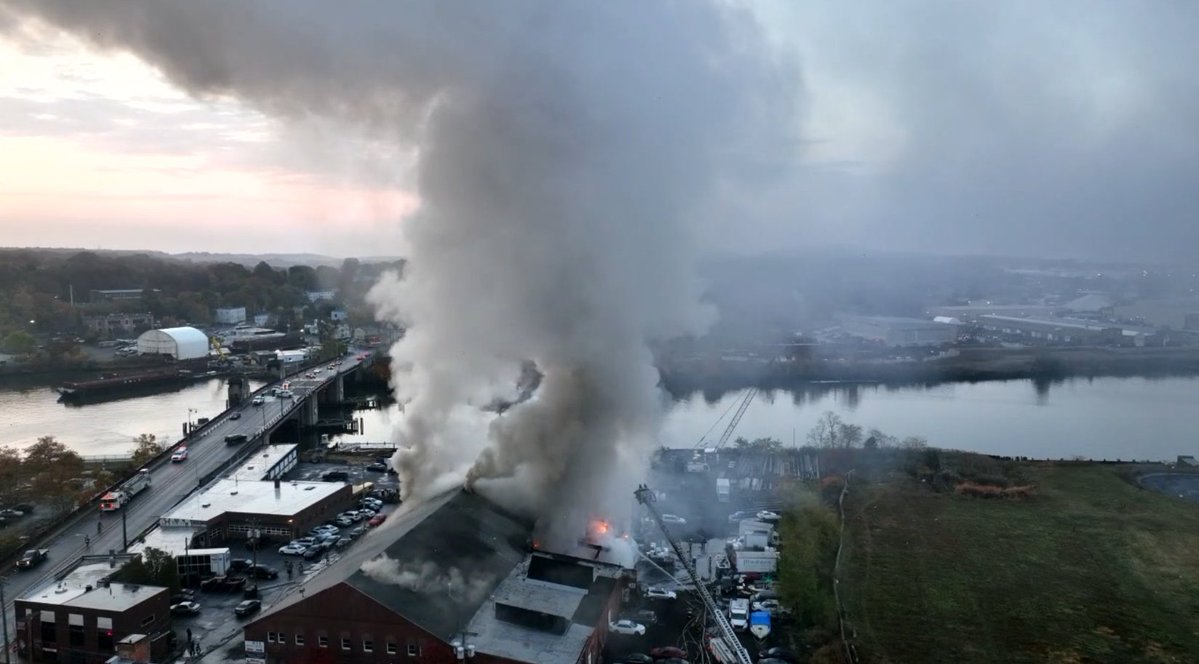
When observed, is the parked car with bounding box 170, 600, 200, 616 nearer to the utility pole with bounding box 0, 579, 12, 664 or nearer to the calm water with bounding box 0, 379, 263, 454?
the utility pole with bounding box 0, 579, 12, 664

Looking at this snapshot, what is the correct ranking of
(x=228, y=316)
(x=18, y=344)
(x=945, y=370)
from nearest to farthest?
1. (x=18, y=344)
2. (x=945, y=370)
3. (x=228, y=316)

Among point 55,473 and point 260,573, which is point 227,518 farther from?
point 55,473

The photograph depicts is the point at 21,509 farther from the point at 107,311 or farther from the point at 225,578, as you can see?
the point at 107,311

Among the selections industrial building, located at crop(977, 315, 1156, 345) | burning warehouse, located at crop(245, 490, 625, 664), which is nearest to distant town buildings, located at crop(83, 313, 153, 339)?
burning warehouse, located at crop(245, 490, 625, 664)

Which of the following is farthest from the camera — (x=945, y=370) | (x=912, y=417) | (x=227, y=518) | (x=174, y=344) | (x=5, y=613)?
(x=945, y=370)

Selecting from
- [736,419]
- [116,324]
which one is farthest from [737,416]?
[116,324]

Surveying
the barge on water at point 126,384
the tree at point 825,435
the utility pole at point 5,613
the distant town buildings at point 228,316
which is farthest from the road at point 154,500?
the distant town buildings at point 228,316
